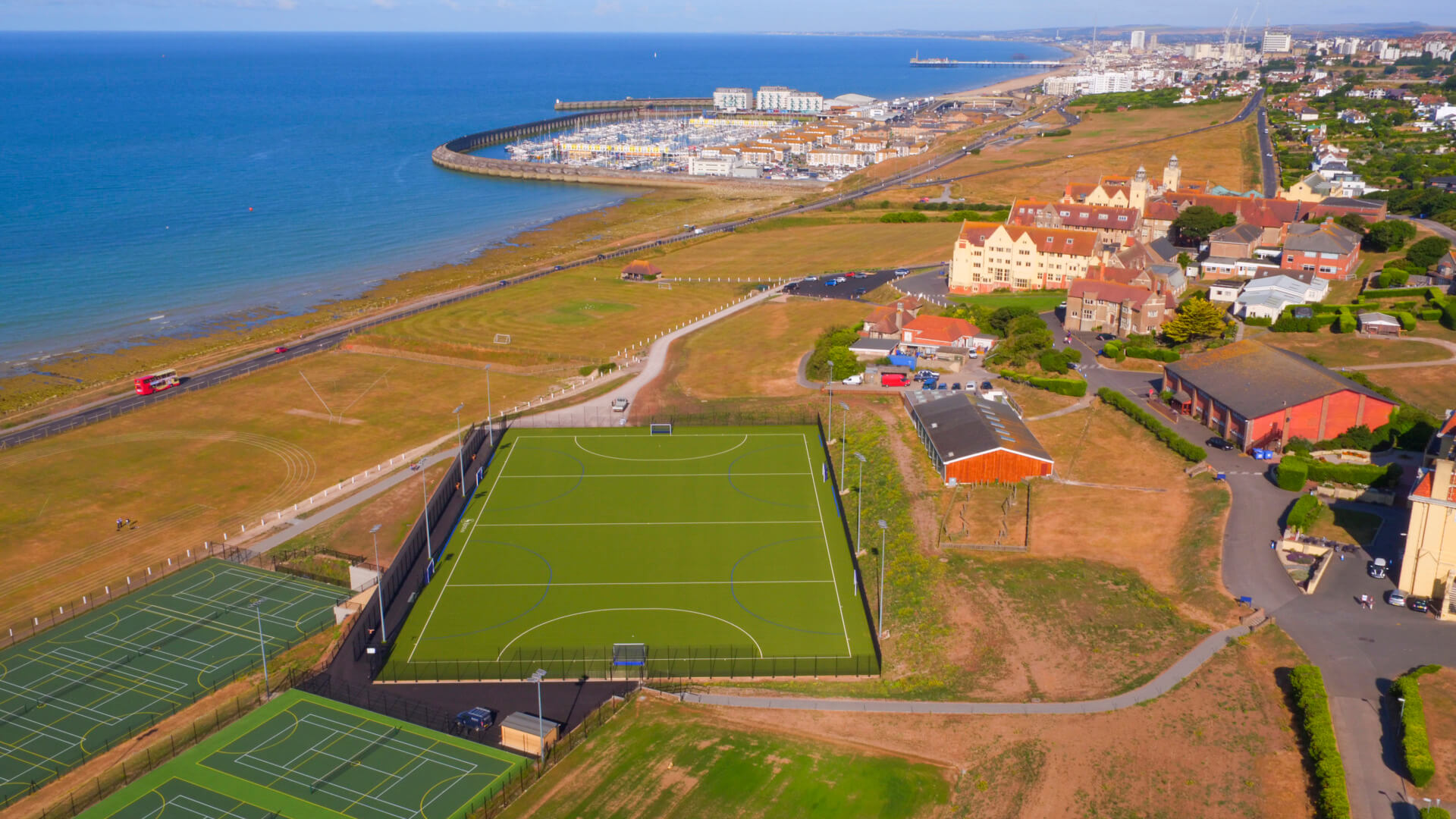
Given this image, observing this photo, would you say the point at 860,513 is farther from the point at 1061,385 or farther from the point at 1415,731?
the point at 1061,385

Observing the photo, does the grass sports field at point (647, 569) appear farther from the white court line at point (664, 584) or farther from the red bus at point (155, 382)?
the red bus at point (155, 382)

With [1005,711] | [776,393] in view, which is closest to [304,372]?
[776,393]

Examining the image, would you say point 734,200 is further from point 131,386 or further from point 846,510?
point 846,510

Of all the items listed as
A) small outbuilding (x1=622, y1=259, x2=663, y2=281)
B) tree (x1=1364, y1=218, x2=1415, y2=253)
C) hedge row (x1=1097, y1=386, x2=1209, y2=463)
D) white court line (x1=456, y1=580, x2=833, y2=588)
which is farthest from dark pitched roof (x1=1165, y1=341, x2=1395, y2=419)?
small outbuilding (x1=622, y1=259, x2=663, y2=281)

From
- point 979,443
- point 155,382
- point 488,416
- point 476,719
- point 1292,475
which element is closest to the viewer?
point 476,719

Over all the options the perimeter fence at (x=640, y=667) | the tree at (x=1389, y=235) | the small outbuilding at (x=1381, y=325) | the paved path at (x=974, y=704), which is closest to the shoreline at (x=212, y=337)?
the perimeter fence at (x=640, y=667)

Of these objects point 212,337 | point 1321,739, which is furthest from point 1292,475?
point 212,337
